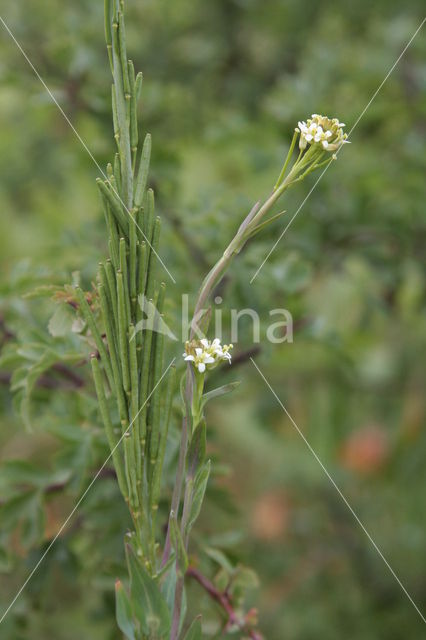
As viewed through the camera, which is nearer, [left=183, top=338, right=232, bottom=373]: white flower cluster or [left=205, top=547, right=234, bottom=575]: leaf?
[left=183, top=338, right=232, bottom=373]: white flower cluster

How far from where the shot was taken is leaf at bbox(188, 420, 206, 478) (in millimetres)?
552

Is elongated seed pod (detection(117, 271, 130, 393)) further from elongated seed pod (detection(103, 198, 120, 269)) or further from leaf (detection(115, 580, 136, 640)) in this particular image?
leaf (detection(115, 580, 136, 640))

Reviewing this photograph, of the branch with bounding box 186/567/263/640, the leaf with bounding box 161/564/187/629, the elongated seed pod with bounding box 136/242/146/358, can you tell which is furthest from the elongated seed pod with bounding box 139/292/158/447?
the branch with bounding box 186/567/263/640

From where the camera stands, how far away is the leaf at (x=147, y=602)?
1.76 feet

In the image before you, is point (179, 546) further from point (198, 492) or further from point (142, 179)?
point (142, 179)

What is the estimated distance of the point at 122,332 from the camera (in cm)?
53

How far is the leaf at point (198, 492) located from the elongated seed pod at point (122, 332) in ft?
0.26

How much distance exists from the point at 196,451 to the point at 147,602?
4.4 inches

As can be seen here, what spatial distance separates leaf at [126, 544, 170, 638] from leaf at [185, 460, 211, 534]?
1.8 inches

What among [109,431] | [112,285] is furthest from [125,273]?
[109,431]

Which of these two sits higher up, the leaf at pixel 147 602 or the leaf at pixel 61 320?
the leaf at pixel 61 320

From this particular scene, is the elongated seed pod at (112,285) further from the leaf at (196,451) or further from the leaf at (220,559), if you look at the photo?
the leaf at (220,559)

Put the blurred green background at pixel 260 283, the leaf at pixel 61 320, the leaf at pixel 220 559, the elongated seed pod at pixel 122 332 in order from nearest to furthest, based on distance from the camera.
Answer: the elongated seed pod at pixel 122 332, the leaf at pixel 61 320, the leaf at pixel 220 559, the blurred green background at pixel 260 283

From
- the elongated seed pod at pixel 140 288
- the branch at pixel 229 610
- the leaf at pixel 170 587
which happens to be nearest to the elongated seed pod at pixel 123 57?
the elongated seed pod at pixel 140 288
